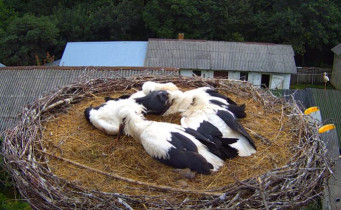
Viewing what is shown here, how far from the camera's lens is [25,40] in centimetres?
1902

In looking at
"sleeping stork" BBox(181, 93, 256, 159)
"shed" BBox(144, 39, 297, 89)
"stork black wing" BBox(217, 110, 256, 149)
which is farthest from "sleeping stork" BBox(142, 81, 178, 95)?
"shed" BBox(144, 39, 297, 89)

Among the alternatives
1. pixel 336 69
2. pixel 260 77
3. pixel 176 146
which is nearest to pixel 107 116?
pixel 176 146

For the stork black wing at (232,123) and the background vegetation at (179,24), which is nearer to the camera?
the stork black wing at (232,123)

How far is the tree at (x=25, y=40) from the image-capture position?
18828 millimetres

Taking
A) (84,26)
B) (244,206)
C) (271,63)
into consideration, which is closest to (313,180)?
(244,206)

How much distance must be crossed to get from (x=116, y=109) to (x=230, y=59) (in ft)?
44.4

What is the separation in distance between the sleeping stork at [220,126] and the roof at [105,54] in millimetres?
11363

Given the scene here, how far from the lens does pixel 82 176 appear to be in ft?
12.0

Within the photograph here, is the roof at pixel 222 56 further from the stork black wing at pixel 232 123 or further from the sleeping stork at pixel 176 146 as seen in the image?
the sleeping stork at pixel 176 146

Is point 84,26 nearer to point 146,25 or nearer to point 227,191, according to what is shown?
point 146,25

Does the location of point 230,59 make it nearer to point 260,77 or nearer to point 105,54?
point 260,77

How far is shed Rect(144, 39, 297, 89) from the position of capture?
1702 centimetres

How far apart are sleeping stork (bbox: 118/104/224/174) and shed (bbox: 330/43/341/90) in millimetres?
17269

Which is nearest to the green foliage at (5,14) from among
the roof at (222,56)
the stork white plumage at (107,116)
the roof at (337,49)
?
the roof at (222,56)
